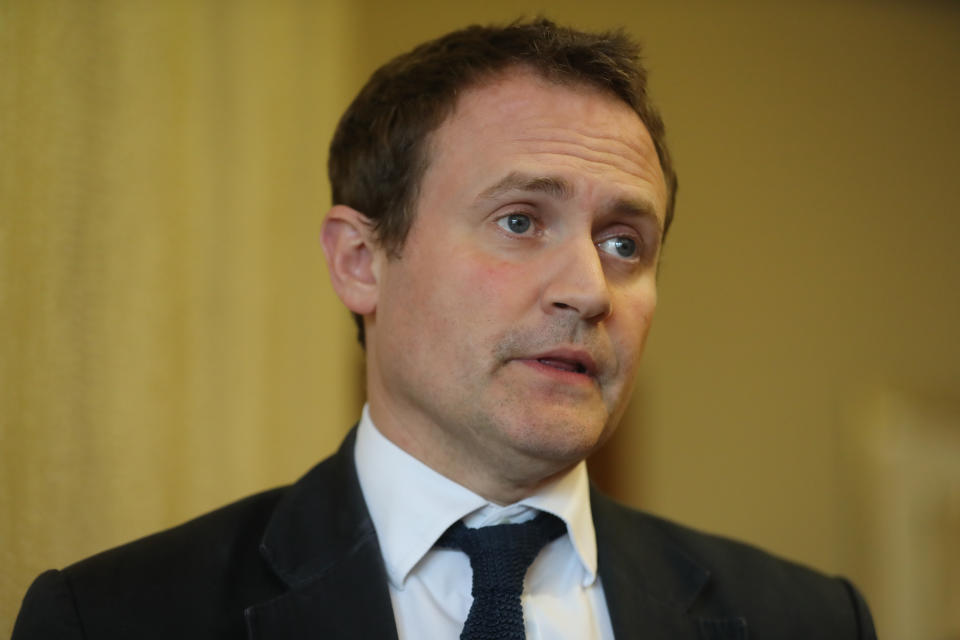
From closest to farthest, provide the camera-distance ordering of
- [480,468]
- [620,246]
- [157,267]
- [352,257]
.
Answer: [480,468]
[620,246]
[352,257]
[157,267]

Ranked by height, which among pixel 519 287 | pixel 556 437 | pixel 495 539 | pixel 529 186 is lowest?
pixel 495 539

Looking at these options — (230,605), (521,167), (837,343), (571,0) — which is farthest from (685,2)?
(230,605)

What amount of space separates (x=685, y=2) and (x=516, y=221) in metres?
2.23

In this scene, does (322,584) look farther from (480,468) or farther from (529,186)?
(529,186)

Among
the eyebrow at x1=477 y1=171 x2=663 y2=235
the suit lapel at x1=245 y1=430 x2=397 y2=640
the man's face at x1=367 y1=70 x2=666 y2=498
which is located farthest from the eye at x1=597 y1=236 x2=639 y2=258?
the suit lapel at x1=245 y1=430 x2=397 y2=640

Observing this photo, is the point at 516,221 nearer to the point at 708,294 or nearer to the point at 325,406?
the point at 325,406

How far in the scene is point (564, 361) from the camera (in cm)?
159

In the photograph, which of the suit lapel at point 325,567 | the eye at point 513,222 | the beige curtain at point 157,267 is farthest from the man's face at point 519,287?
the beige curtain at point 157,267

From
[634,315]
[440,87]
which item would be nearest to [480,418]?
[634,315]

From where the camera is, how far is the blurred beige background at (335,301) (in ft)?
Result: 6.35

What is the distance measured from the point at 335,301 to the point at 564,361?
1139 mm

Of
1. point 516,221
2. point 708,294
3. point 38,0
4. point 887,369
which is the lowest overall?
point 887,369

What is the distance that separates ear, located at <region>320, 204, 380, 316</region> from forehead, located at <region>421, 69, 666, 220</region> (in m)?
0.18

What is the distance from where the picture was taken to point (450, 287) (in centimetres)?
161
